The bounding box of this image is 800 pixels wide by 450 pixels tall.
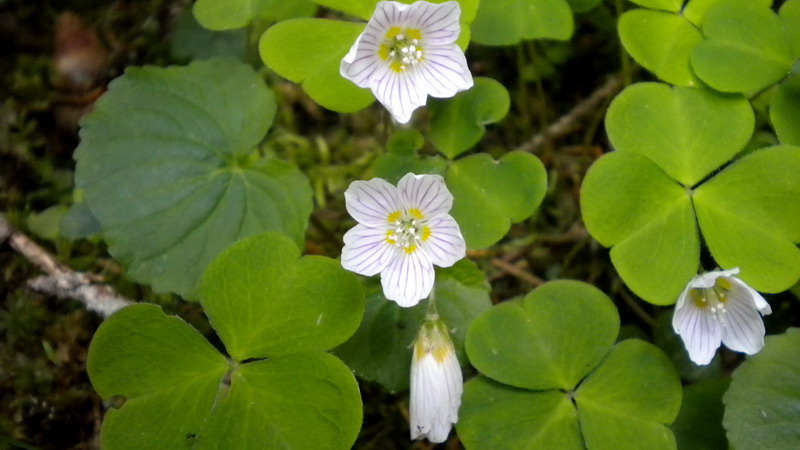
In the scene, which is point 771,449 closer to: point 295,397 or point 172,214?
point 295,397

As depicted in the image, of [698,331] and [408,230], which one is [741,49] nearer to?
[698,331]

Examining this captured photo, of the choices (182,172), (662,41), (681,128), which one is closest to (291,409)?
(182,172)

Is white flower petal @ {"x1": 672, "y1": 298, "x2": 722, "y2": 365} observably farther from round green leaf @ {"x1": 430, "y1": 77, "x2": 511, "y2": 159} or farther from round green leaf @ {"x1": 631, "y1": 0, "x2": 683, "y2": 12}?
round green leaf @ {"x1": 631, "y1": 0, "x2": 683, "y2": 12}

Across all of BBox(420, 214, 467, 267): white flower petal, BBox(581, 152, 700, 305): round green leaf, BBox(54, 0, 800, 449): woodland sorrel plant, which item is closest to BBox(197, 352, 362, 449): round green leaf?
BBox(54, 0, 800, 449): woodland sorrel plant

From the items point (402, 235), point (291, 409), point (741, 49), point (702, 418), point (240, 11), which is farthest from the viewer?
point (240, 11)

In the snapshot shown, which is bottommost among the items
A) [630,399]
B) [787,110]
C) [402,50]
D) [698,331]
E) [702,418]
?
[702,418]

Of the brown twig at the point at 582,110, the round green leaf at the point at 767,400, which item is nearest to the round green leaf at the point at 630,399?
the round green leaf at the point at 767,400

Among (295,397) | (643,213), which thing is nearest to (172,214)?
(295,397)

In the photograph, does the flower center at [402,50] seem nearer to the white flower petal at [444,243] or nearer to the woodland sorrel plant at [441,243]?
the woodland sorrel plant at [441,243]
